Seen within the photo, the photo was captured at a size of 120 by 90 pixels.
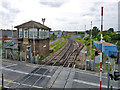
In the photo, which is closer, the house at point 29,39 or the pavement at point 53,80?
the pavement at point 53,80

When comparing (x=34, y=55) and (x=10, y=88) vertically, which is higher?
(x=34, y=55)

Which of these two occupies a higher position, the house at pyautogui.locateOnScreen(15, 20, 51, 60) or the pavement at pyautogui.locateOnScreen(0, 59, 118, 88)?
the house at pyautogui.locateOnScreen(15, 20, 51, 60)

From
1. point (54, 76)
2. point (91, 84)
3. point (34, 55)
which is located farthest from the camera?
point (34, 55)

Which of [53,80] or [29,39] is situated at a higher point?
[29,39]

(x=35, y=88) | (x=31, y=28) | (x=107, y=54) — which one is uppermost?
(x=31, y=28)

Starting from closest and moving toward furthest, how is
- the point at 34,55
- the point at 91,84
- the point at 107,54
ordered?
1. the point at 91,84
2. the point at 34,55
3. the point at 107,54

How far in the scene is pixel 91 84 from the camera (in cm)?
969

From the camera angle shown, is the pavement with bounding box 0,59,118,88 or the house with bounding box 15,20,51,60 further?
the house with bounding box 15,20,51,60

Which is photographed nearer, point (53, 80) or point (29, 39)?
point (53, 80)

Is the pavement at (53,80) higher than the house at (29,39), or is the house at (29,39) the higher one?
the house at (29,39)

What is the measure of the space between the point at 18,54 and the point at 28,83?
943 centimetres

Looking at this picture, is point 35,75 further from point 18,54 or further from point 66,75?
point 18,54

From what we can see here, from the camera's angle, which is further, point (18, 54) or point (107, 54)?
point (107, 54)

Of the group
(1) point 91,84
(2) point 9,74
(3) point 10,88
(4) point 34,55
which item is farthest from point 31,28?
(1) point 91,84
